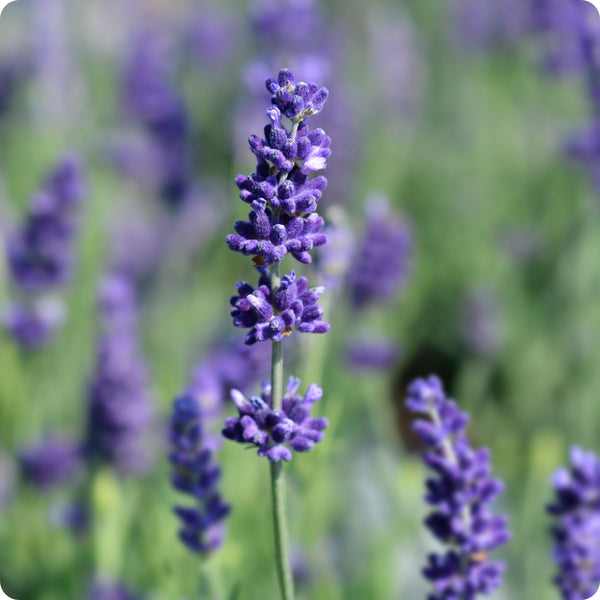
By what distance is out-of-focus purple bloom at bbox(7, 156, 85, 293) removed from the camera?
9.00 ft

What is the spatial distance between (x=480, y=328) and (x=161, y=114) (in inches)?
78.0

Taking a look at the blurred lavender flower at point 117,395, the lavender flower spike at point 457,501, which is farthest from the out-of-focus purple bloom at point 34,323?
the lavender flower spike at point 457,501

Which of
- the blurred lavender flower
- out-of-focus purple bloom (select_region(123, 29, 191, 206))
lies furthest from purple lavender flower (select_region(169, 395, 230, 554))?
out-of-focus purple bloom (select_region(123, 29, 191, 206))

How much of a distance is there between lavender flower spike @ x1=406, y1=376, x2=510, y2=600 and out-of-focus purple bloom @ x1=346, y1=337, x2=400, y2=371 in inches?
60.0

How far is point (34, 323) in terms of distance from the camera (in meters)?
3.09

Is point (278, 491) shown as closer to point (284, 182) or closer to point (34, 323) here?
point (284, 182)

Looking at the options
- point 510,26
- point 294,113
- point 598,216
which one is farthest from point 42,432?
point 510,26

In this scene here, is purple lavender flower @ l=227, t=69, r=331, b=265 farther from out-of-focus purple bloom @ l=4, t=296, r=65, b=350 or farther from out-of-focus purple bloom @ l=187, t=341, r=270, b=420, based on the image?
out-of-focus purple bloom @ l=4, t=296, r=65, b=350

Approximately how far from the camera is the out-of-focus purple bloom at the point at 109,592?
8.50 feet

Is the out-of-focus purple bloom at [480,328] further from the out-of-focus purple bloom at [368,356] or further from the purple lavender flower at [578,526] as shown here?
the purple lavender flower at [578,526]

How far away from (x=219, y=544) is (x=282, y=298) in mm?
746

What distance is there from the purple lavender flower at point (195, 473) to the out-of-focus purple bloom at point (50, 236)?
1058 millimetres

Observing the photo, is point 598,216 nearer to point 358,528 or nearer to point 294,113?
point 358,528

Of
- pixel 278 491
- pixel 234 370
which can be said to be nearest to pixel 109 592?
pixel 234 370
